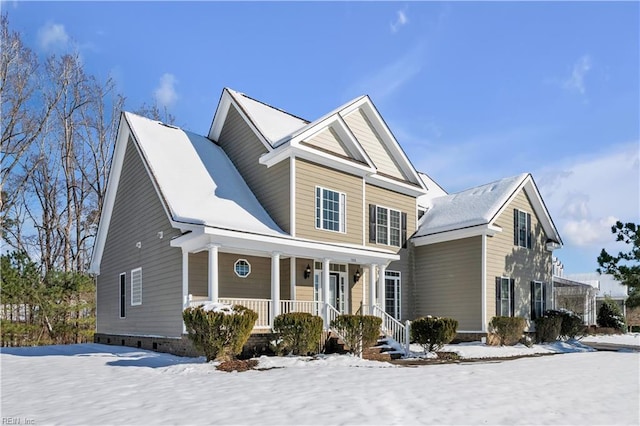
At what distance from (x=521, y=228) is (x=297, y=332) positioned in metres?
12.3

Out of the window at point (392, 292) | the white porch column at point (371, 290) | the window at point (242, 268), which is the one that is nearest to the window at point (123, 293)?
the window at point (242, 268)

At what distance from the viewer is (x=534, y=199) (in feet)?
70.0

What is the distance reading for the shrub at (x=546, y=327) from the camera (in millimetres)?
19844

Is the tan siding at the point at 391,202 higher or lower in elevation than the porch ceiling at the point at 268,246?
higher

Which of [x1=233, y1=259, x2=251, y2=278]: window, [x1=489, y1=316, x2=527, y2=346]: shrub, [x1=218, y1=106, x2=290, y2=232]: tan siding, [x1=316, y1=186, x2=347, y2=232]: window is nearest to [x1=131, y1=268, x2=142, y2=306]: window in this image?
[x1=233, y1=259, x2=251, y2=278]: window

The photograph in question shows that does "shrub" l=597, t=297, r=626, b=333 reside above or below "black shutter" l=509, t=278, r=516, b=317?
below

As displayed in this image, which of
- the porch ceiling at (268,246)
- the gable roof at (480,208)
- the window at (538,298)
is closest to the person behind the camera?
the porch ceiling at (268,246)

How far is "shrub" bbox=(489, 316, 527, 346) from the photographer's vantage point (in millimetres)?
17922

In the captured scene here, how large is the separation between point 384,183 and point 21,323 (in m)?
14.8

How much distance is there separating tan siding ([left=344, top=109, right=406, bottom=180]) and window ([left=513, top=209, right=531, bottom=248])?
506cm

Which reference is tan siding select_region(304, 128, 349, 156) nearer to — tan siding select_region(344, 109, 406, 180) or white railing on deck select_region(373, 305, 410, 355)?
tan siding select_region(344, 109, 406, 180)

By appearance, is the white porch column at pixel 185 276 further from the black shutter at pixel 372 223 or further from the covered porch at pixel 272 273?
the black shutter at pixel 372 223

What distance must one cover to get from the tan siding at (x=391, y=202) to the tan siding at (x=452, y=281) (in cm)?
122

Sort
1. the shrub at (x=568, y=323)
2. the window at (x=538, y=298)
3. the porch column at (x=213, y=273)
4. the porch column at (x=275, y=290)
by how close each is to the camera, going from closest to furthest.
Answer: the porch column at (x=213, y=273), the porch column at (x=275, y=290), the shrub at (x=568, y=323), the window at (x=538, y=298)
